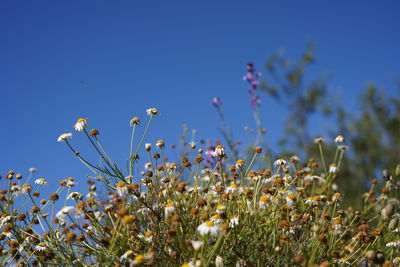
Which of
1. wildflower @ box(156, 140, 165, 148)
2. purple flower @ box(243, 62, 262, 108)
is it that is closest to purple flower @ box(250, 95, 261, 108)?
purple flower @ box(243, 62, 262, 108)

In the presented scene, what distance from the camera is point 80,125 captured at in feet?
9.71

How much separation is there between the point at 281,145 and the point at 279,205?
10481 millimetres

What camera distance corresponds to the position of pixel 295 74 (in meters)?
14.3

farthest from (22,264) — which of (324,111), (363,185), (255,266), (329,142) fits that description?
(324,111)

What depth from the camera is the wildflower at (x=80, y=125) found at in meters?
2.94

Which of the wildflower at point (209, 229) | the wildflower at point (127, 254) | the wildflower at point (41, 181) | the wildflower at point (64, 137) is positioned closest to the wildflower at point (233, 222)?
the wildflower at point (209, 229)

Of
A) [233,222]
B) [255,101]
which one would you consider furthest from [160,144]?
[255,101]

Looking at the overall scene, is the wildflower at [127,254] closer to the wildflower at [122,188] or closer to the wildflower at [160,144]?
the wildflower at [122,188]

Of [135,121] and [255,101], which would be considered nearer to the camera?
[135,121]

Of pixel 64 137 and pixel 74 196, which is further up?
pixel 64 137

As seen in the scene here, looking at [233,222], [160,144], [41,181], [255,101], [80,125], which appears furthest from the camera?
[255,101]

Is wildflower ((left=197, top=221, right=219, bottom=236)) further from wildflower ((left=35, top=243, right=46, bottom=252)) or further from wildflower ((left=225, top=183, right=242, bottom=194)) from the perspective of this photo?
wildflower ((left=35, top=243, right=46, bottom=252))

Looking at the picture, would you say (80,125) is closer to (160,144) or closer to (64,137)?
(64,137)

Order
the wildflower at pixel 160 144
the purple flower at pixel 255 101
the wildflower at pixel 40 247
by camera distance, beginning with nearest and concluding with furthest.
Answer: the wildflower at pixel 40 247
the wildflower at pixel 160 144
the purple flower at pixel 255 101
